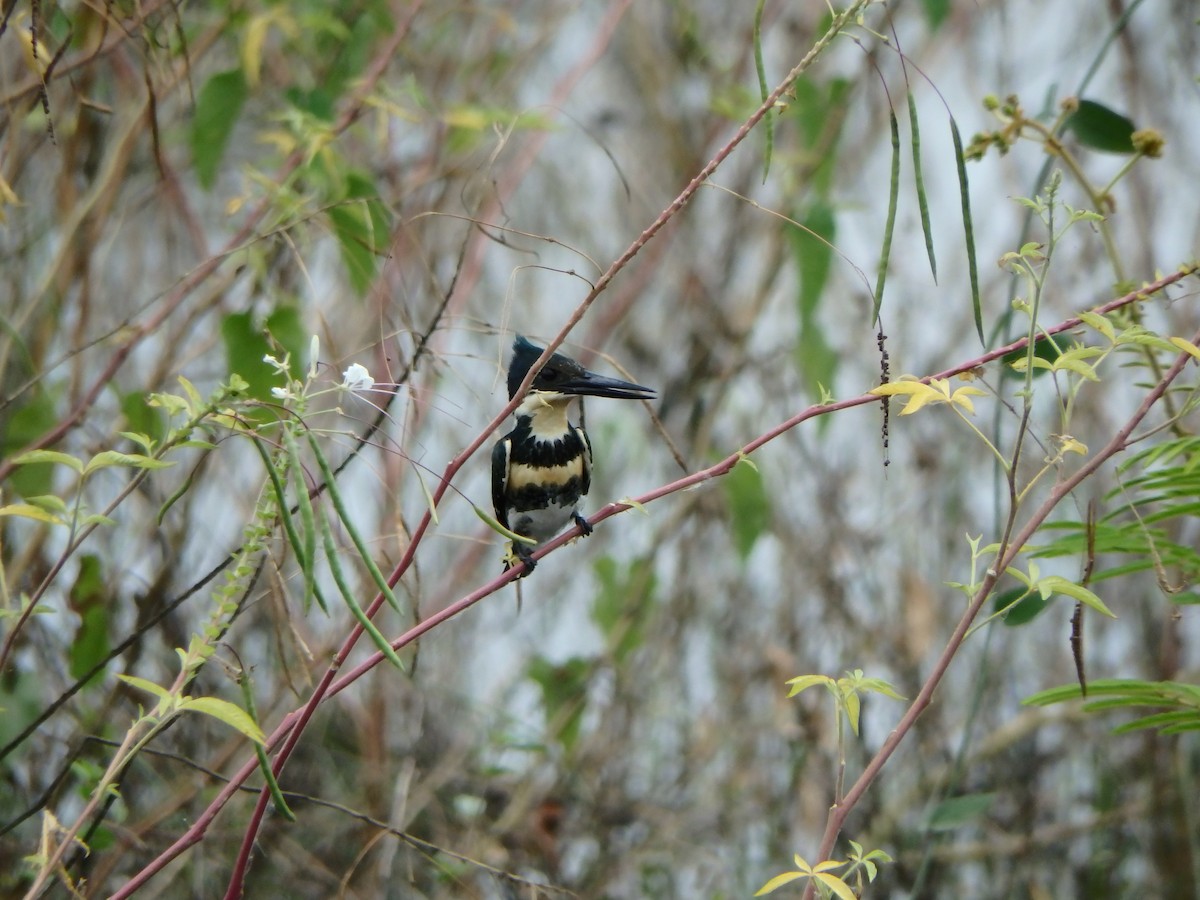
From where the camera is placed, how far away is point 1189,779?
2.89 meters

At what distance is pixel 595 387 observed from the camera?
199 cm

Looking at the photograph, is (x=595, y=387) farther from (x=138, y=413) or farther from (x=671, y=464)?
(x=671, y=464)

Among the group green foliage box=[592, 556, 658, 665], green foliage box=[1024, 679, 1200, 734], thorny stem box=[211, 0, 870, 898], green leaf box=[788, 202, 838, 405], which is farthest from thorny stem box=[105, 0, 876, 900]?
green foliage box=[592, 556, 658, 665]

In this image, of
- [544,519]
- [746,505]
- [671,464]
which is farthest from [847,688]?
[671,464]

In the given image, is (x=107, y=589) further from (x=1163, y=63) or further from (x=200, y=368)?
(x=1163, y=63)

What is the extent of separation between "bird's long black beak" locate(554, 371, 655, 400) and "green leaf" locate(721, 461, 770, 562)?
0.76 meters

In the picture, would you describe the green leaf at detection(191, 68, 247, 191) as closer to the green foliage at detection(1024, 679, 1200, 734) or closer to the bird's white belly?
the bird's white belly

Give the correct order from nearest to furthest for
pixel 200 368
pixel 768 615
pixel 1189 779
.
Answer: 1. pixel 1189 779
2. pixel 200 368
3. pixel 768 615

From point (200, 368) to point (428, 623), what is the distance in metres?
2.04

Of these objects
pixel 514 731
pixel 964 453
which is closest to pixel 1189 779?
pixel 964 453

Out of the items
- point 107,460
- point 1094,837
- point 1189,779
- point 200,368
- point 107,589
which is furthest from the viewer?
point 1094,837

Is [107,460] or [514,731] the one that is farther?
[514,731]

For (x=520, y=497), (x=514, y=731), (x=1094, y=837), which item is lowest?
(x=1094, y=837)

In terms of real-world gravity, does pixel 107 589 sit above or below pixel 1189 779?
above
